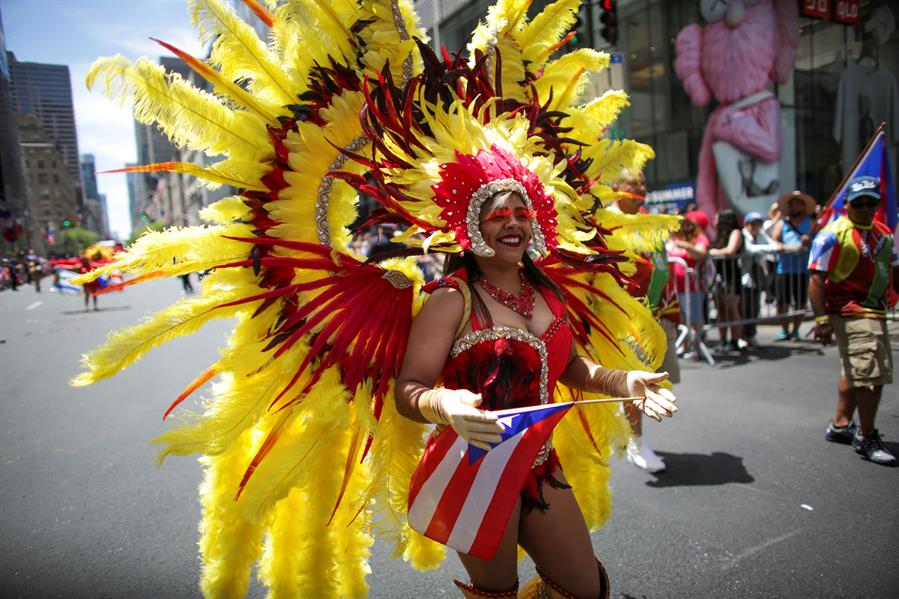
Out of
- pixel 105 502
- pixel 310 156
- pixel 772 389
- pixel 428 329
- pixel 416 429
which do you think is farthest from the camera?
pixel 772 389

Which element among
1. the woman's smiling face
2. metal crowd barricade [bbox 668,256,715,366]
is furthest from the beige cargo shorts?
the woman's smiling face

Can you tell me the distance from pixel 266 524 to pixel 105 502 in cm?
245

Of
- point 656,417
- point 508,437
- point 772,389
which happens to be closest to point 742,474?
point 772,389

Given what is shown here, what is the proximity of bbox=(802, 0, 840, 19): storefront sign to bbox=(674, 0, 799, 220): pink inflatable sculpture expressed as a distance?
25.3 inches

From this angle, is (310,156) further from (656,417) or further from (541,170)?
(656,417)

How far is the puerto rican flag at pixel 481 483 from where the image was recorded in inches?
63.4

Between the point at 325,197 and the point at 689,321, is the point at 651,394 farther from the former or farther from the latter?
the point at 689,321

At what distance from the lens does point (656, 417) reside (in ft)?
5.40

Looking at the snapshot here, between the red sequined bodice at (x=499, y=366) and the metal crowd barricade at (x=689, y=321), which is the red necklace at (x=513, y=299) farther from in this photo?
the metal crowd barricade at (x=689, y=321)

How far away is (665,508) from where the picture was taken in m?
3.41

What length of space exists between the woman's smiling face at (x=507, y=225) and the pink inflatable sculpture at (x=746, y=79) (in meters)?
15.7

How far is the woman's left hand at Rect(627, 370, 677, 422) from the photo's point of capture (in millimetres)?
1642

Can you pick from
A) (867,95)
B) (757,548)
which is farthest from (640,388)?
(867,95)

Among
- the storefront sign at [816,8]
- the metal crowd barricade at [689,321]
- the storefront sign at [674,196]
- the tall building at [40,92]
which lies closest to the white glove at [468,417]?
the tall building at [40,92]
